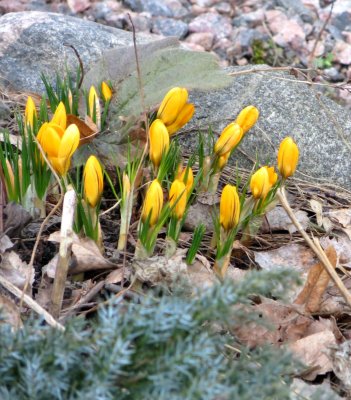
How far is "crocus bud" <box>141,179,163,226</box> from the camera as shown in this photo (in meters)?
1.93

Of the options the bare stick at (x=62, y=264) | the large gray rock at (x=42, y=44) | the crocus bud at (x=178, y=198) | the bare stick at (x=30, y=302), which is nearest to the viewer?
the bare stick at (x=30, y=302)

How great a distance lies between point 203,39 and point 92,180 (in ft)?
9.93

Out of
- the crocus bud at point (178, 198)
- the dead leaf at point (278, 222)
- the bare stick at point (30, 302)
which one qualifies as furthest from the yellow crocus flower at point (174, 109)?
the bare stick at point (30, 302)

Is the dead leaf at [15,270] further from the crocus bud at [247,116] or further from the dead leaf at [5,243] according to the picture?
the crocus bud at [247,116]

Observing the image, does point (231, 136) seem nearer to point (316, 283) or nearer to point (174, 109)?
point (174, 109)

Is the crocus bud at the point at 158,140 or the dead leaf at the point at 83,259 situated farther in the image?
the crocus bud at the point at 158,140

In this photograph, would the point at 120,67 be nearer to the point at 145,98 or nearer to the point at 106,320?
the point at 145,98

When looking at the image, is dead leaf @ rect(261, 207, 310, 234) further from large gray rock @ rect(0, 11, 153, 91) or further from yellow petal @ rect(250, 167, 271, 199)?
large gray rock @ rect(0, 11, 153, 91)

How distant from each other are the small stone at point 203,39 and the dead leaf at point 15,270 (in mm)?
3110

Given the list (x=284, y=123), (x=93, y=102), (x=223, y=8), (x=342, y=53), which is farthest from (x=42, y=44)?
(x=342, y=53)

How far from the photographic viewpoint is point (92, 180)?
1.98 metres

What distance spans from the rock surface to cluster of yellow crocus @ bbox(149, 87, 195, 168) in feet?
1.75

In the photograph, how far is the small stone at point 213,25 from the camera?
16.1ft

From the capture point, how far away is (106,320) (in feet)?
4.31
